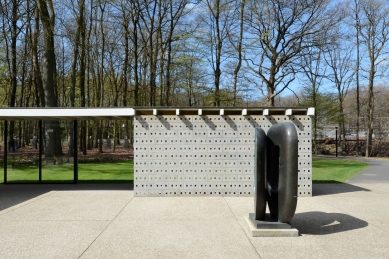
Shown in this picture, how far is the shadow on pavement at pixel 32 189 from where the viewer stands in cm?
975

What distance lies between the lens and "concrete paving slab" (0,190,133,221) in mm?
7527

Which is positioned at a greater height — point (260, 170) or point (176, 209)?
point (260, 170)

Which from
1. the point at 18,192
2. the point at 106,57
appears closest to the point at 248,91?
the point at 106,57

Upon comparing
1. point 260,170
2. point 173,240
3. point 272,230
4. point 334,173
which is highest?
point 260,170

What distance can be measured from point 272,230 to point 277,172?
3.43 ft

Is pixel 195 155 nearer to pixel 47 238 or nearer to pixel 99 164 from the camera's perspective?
pixel 47 238

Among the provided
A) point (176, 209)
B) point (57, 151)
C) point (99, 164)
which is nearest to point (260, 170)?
point (176, 209)

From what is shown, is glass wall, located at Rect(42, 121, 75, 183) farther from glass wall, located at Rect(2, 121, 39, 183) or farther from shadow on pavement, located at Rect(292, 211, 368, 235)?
shadow on pavement, located at Rect(292, 211, 368, 235)

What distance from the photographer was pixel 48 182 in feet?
42.4

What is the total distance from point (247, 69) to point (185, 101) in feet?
35.6

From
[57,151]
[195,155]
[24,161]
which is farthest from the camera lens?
[24,161]

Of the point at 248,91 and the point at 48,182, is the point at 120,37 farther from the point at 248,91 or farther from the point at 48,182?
the point at 48,182

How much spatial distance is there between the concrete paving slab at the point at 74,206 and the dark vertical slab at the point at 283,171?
3.57m

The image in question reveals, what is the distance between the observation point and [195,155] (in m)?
10.3
